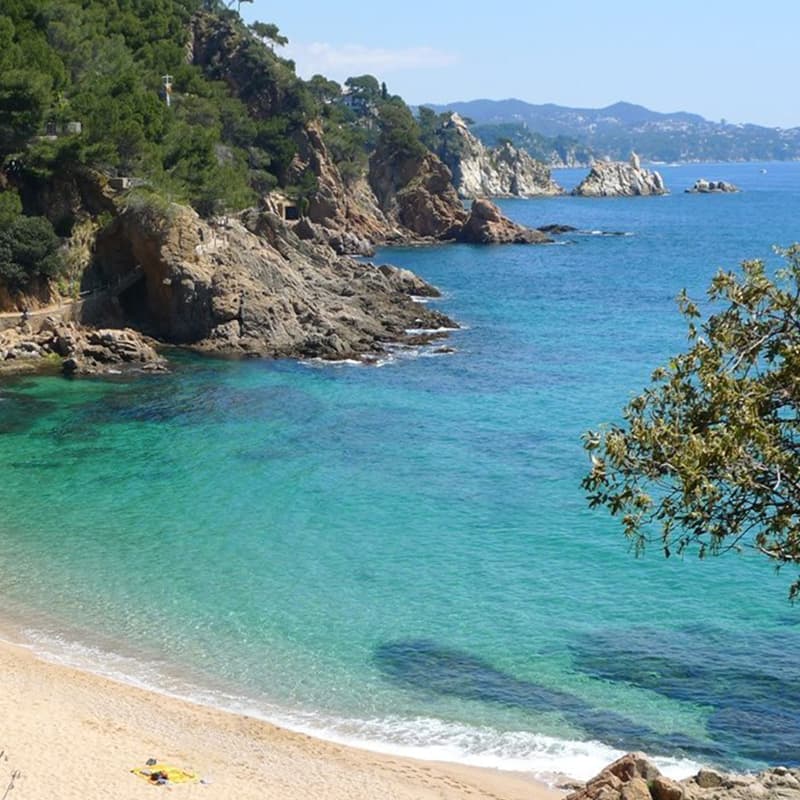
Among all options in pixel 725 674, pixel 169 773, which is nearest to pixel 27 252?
pixel 169 773

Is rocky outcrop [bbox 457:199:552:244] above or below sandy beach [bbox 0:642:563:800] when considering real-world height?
above

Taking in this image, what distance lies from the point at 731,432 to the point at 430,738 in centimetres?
876

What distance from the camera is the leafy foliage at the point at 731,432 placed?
1287 centimetres

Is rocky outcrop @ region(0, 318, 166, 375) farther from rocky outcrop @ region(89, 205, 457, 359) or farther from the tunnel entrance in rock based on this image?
the tunnel entrance in rock

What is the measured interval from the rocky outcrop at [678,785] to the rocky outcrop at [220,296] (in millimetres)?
36690

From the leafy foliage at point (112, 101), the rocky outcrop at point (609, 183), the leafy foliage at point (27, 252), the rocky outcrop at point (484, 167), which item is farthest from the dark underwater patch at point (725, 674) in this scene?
the rocky outcrop at point (609, 183)

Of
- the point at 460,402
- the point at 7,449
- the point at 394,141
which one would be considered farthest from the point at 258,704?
the point at 394,141

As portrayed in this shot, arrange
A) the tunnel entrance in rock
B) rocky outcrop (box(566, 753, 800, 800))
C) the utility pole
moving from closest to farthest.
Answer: rocky outcrop (box(566, 753, 800, 800)) → the tunnel entrance in rock → the utility pole

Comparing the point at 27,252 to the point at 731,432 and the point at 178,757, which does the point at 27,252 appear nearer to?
the point at 178,757

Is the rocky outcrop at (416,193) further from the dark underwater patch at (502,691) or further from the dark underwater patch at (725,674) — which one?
the dark underwater patch at (502,691)

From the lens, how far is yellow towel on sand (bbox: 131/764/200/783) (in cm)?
1655

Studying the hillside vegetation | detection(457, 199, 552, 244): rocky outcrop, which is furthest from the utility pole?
detection(457, 199, 552, 244): rocky outcrop

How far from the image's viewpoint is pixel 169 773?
55.0ft

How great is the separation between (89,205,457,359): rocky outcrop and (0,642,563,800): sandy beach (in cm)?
3159
